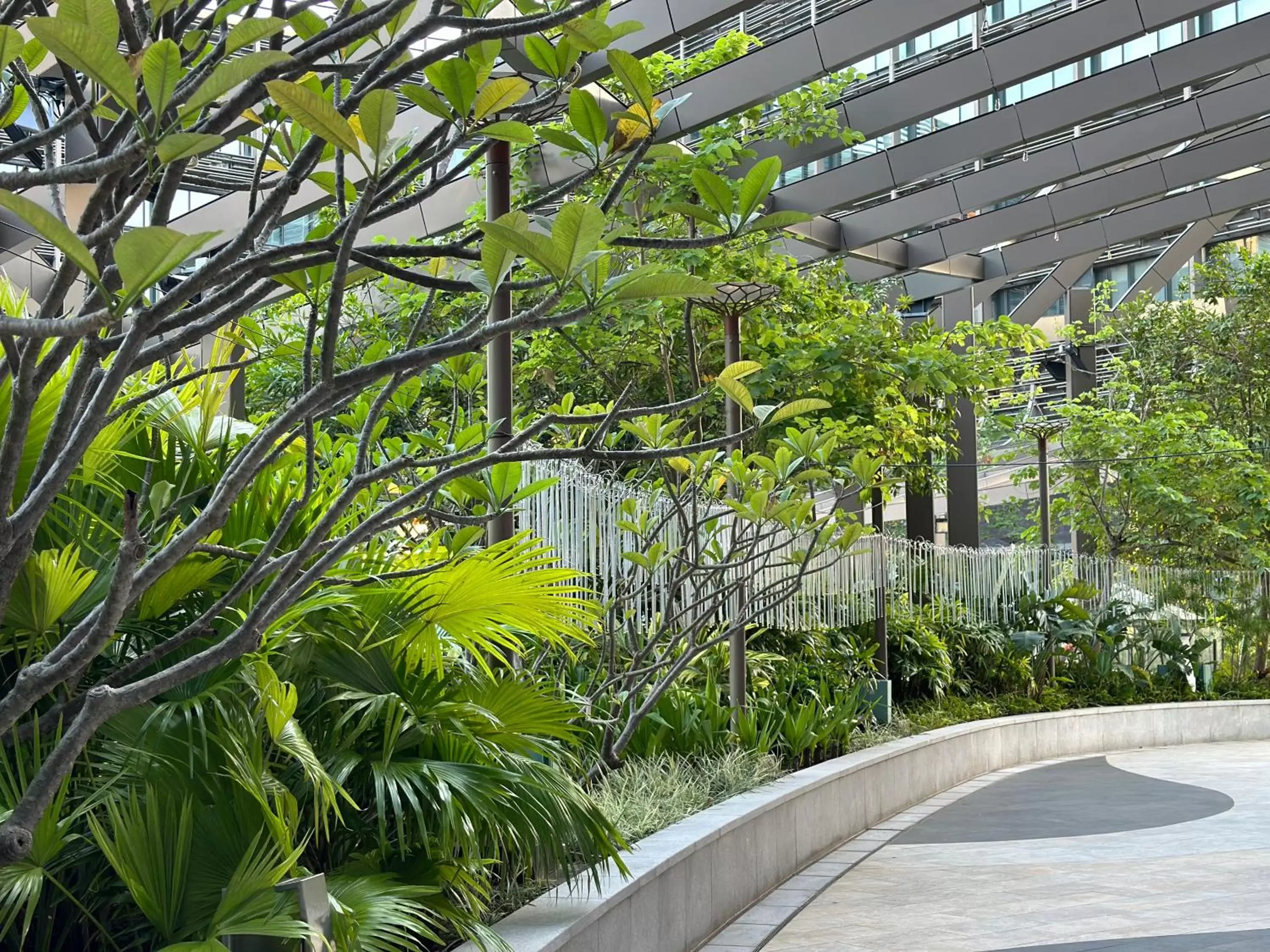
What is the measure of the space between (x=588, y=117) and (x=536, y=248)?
1.86 feet

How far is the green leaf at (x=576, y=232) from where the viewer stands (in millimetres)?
1434

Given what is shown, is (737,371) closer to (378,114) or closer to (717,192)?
(717,192)

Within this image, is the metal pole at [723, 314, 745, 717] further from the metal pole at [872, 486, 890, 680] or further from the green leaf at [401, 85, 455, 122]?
the green leaf at [401, 85, 455, 122]

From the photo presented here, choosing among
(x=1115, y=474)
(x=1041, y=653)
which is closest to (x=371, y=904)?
(x=1041, y=653)

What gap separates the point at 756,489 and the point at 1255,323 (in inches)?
596

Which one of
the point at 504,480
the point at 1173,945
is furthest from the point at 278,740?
the point at 1173,945

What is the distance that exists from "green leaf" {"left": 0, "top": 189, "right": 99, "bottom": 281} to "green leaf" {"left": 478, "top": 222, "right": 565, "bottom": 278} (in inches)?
16.9

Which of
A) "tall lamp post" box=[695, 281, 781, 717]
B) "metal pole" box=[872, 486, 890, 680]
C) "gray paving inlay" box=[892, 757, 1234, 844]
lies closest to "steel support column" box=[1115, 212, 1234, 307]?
"metal pole" box=[872, 486, 890, 680]

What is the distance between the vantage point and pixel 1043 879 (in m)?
6.55

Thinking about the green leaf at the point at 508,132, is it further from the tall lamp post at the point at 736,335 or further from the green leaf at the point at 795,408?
the tall lamp post at the point at 736,335

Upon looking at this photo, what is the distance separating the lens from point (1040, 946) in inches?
203

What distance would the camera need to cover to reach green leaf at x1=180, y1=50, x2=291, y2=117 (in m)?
1.27

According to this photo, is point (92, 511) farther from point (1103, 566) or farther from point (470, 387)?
point (1103, 566)

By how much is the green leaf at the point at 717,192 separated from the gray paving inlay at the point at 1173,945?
13.7ft
